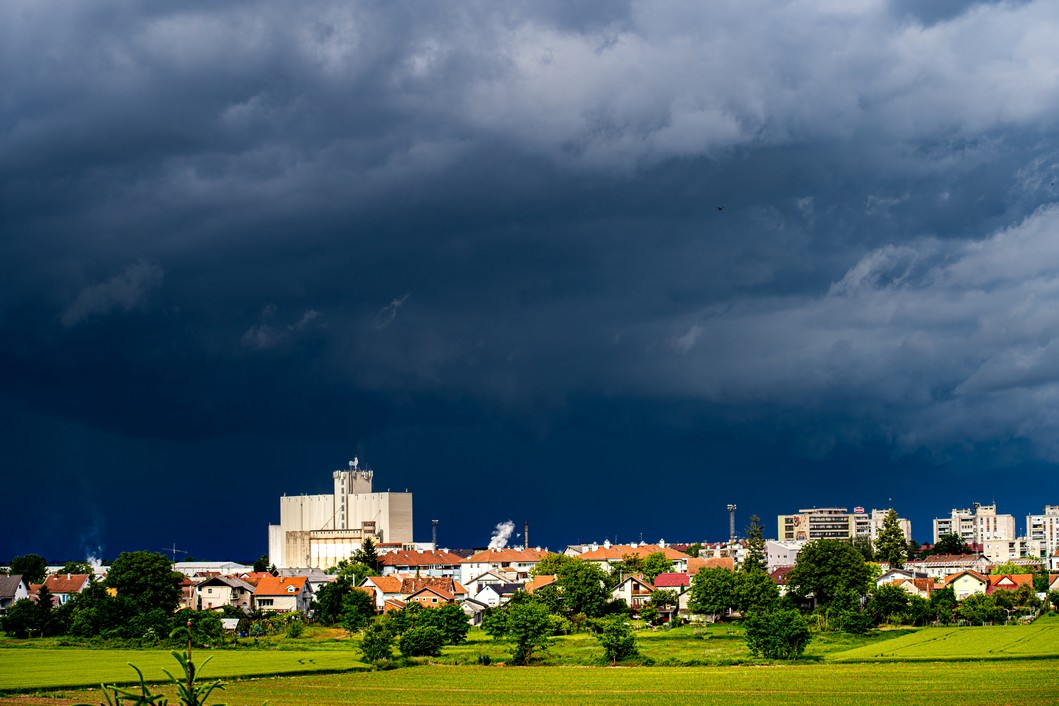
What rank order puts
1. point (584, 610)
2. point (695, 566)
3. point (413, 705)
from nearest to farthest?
point (413, 705) → point (584, 610) → point (695, 566)

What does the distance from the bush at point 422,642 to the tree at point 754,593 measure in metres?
26.6

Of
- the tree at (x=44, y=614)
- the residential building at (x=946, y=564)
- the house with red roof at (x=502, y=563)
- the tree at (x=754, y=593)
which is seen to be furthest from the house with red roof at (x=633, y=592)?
the residential building at (x=946, y=564)

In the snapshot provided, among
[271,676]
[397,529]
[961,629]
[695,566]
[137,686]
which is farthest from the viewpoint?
[397,529]

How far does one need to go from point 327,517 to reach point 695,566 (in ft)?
189

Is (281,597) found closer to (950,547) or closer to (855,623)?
(855,623)

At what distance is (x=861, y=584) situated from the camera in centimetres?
8281

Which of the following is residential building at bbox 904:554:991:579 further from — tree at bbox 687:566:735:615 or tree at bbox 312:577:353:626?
tree at bbox 312:577:353:626

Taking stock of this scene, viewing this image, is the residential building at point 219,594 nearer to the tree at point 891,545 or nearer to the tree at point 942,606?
the tree at point 942,606

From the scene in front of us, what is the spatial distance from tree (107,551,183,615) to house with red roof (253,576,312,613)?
381 inches

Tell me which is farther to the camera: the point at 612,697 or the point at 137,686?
the point at 137,686

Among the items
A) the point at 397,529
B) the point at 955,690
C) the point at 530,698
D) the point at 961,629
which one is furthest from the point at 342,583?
the point at 397,529

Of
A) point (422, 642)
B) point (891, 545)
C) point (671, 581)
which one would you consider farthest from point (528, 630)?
point (891, 545)

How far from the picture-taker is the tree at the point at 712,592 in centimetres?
8006

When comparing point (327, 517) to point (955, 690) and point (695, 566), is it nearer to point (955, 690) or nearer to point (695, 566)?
point (695, 566)
